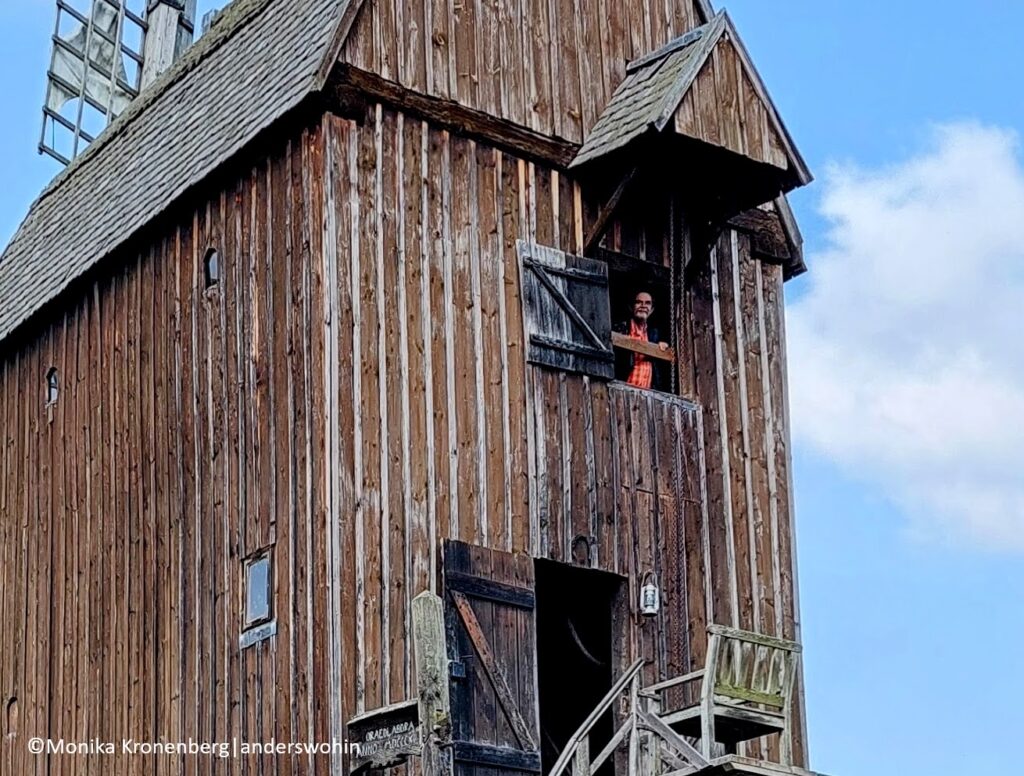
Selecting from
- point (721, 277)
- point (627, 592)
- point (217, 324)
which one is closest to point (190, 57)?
point (217, 324)

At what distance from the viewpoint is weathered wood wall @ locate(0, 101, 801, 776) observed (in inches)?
847

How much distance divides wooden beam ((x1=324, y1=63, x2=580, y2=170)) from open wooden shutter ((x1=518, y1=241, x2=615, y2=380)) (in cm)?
96

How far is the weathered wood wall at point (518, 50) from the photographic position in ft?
74.8

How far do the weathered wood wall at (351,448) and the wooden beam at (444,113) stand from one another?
0.47 ft

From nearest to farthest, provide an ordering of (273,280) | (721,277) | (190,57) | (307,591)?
(307,591) → (273,280) → (721,277) → (190,57)

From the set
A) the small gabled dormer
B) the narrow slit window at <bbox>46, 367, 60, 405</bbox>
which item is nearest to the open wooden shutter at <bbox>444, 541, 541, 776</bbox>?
the small gabled dormer

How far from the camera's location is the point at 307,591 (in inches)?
838

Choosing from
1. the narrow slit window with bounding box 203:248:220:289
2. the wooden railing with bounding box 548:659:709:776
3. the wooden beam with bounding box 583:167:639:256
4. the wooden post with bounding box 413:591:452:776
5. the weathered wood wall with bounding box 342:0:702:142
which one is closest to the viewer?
the wooden post with bounding box 413:591:452:776

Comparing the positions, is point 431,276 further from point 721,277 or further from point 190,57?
point 190,57

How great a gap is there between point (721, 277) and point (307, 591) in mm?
5983

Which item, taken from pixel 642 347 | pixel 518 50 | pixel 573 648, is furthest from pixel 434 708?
pixel 518 50

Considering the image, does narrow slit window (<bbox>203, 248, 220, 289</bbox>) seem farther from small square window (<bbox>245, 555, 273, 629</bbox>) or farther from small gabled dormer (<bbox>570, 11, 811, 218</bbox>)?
small gabled dormer (<bbox>570, 11, 811, 218</bbox>)

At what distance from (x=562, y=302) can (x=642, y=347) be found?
1.15m

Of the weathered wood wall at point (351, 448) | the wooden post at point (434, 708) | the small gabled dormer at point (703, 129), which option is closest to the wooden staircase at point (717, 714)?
the weathered wood wall at point (351, 448)
